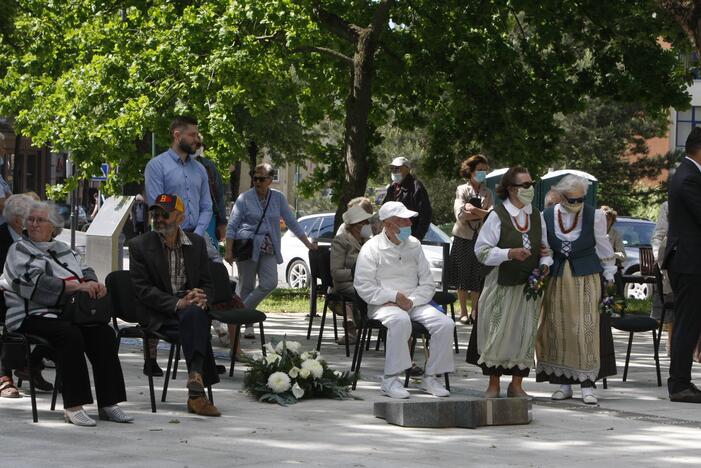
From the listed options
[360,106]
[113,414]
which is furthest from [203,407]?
[360,106]

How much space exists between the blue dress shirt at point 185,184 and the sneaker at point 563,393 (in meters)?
3.23

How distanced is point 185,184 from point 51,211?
2489mm

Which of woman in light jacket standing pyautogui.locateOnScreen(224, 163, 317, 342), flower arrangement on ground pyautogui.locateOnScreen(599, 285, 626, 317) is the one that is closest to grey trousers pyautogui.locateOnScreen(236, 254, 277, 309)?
woman in light jacket standing pyautogui.locateOnScreen(224, 163, 317, 342)

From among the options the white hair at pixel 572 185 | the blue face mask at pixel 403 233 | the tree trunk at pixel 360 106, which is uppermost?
the tree trunk at pixel 360 106

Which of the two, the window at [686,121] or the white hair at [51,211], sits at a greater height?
the window at [686,121]

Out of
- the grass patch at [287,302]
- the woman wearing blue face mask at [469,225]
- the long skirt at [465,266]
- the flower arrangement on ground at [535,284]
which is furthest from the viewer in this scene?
the grass patch at [287,302]

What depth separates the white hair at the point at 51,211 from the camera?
382 inches

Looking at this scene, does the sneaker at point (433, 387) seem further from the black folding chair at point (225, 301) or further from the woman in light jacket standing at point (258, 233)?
the woman in light jacket standing at point (258, 233)

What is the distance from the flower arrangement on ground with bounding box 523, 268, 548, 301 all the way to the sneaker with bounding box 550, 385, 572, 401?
92 centimetres

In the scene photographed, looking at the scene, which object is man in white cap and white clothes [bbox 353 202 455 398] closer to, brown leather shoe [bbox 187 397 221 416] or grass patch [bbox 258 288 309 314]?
brown leather shoe [bbox 187 397 221 416]

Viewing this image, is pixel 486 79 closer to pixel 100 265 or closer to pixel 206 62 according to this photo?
pixel 206 62

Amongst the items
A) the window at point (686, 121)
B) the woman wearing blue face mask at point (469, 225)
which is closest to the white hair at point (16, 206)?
the woman wearing blue face mask at point (469, 225)

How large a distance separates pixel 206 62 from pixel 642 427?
1299cm

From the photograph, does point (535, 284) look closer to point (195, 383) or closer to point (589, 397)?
point (589, 397)
